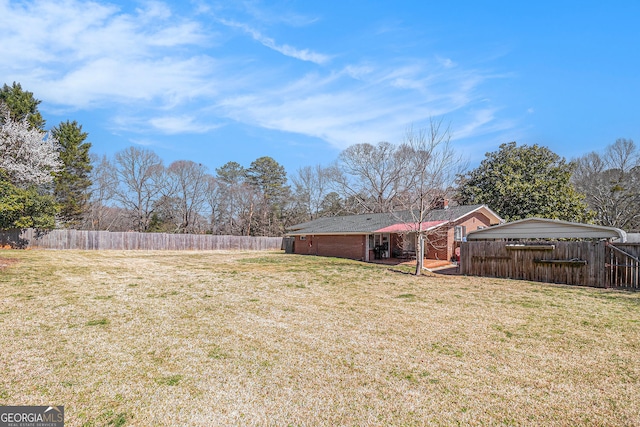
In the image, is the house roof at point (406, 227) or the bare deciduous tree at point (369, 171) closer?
the house roof at point (406, 227)

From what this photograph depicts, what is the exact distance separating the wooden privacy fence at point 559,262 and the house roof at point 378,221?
3.91 meters

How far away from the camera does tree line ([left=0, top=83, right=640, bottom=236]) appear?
15.8 metres

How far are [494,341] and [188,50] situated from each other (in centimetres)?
1299

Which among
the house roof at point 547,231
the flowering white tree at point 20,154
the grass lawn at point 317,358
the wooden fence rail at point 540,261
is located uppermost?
the flowering white tree at point 20,154

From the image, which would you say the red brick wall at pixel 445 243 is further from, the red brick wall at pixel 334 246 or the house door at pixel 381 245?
the red brick wall at pixel 334 246

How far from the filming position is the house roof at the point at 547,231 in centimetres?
1296

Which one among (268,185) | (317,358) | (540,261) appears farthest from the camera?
(268,185)

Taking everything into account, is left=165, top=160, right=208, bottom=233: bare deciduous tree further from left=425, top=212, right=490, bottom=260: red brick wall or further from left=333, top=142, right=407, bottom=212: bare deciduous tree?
left=425, top=212, right=490, bottom=260: red brick wall

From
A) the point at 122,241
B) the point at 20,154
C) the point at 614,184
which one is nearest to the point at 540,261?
the point at 20,154

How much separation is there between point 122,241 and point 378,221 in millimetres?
22097
